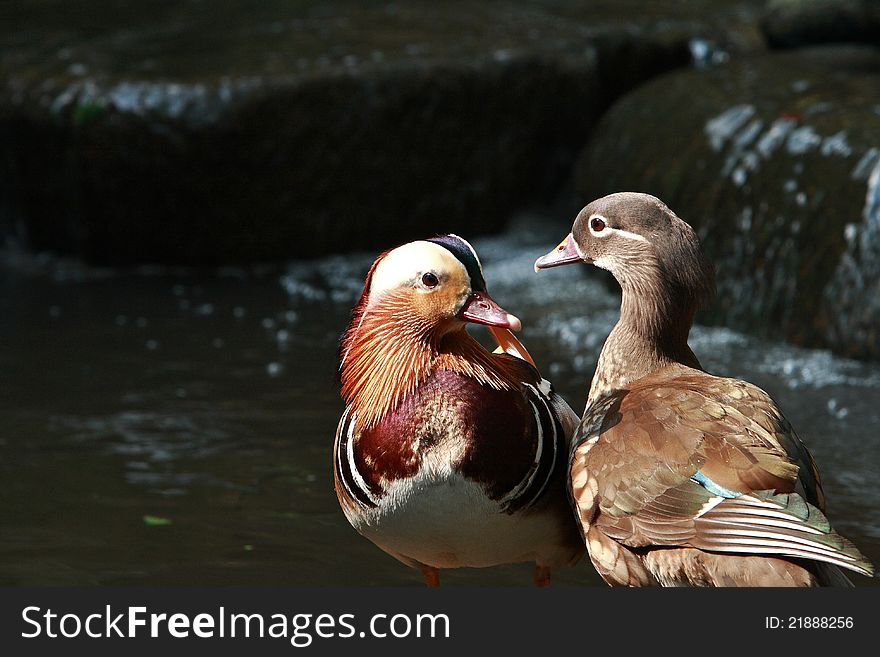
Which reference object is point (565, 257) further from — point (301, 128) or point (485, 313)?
point (301, 128)

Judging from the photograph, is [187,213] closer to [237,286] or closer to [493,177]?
[237,286]

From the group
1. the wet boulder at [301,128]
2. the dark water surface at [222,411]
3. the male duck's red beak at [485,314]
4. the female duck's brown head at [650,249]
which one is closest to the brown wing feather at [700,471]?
the female duck's brown head at [650,249]

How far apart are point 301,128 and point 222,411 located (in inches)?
131

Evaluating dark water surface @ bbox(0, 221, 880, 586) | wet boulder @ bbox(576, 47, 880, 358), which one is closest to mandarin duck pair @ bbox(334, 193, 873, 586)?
dark water surface @ bbox(0, 221, 880, 586)

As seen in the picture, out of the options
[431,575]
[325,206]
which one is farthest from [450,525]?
[325,206]

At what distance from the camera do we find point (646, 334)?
395cm

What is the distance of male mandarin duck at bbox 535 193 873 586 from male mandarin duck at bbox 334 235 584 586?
6.9 inches

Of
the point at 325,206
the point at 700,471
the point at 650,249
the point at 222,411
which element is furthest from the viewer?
the point at 325,206

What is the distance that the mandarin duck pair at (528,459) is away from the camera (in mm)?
3236

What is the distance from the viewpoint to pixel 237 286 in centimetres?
880

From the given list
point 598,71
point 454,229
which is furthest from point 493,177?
point 598,71

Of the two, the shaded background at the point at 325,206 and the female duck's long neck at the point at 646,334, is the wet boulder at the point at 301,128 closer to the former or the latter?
the shaded background at the point at 325,206

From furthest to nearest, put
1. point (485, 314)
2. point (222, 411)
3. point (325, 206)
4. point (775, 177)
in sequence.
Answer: point (325, 206), point (775, 177), point (222, 411), point (485, 314)

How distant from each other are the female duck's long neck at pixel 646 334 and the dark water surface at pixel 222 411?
92cm
